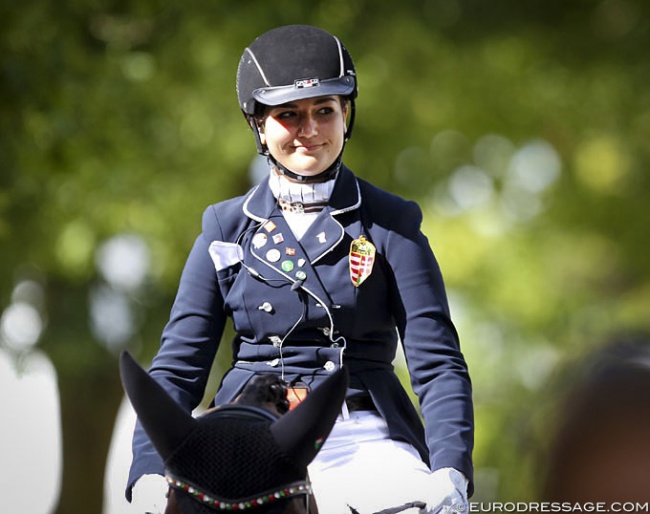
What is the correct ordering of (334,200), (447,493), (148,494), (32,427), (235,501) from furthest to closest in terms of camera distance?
(32,427)
(334,200)
(447,493)
(148,494)
(235,501)

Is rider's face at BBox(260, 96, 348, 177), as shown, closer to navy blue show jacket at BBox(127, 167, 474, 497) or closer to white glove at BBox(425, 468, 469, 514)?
navy blue show jacket at BBox(127, 167, 474, 497)

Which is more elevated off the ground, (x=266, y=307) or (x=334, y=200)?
(x=334, y=200)

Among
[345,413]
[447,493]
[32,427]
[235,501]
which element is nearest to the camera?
[235,501]

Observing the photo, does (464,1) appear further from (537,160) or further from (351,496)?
(351,496)

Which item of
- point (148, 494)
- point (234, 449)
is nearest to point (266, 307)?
point (148, 494)

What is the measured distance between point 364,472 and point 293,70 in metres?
1.20

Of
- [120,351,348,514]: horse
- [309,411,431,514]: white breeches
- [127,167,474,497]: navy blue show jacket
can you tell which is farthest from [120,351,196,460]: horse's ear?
[127,167,474,497]: navy blue show jacket

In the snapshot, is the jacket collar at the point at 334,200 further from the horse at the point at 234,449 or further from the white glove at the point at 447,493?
the horse at the point at 234,449

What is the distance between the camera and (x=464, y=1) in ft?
35.8

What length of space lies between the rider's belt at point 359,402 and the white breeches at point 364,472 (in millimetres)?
39

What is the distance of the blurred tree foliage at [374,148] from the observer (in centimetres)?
995

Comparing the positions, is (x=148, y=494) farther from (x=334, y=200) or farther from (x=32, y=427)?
(x=32, y=427)

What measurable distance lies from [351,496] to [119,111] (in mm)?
7358

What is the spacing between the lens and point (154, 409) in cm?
270
